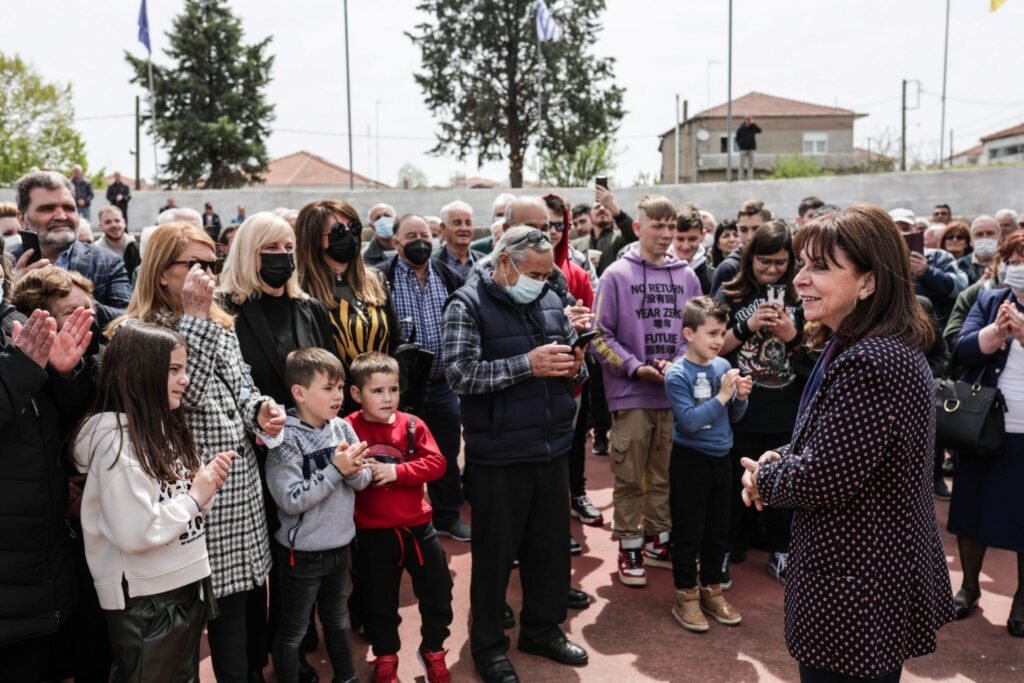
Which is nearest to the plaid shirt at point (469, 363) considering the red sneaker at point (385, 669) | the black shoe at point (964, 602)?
the red sneaker at point (385, 669)

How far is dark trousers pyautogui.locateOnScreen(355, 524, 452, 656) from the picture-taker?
3.74 metres

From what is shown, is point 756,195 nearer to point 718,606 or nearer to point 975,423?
point 975,423

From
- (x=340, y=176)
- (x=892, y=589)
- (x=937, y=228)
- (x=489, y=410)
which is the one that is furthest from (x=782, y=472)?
(x=340, y=176)

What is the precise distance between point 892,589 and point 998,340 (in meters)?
2.64

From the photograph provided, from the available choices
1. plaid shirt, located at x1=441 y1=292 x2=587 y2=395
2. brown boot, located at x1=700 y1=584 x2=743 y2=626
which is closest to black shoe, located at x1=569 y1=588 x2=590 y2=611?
brown boot, located at x1=700 y1=584 x2=743 y2=626

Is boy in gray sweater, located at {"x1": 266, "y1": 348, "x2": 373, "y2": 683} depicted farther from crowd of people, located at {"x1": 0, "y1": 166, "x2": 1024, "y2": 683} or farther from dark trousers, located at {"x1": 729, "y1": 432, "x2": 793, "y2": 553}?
dark trousers, located at {"x1": 729, "y1": 432, "x2": 793, "y2": 553}

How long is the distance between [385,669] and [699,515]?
188 centimetres

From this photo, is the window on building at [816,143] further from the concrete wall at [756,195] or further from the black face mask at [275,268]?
the black face mask at [275,268]

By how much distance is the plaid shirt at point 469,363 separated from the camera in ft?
12.1

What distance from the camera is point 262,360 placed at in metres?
3.64

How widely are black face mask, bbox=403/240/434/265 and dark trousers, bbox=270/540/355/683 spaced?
222cm

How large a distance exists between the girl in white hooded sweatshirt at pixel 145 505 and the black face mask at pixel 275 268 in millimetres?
721

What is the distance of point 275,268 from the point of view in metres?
3.64

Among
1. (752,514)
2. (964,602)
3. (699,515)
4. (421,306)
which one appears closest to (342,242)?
(421,306)
